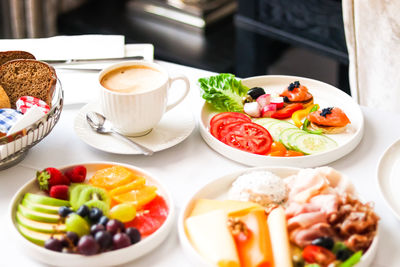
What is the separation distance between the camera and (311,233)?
952 millimetres

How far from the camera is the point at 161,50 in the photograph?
10.2 feet

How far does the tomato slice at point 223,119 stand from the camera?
1.35m

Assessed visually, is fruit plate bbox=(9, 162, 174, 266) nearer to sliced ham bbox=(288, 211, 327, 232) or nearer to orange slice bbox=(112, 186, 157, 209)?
orange slice bbox=(112, 186, 157, 209)

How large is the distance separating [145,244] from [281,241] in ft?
0.77

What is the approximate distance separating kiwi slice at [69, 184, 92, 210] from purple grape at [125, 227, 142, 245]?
13cm

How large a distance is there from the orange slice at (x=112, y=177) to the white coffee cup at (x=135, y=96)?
16 centimetres

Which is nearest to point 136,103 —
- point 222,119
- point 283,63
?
point 222,119

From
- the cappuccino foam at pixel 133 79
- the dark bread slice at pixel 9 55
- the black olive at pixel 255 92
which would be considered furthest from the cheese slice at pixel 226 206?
the dark bread slice at pixel 9 55

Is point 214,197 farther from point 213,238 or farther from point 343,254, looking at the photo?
point 343,254

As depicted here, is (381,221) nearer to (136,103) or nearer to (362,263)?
(362,263)

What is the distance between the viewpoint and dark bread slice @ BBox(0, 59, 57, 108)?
4.42ft

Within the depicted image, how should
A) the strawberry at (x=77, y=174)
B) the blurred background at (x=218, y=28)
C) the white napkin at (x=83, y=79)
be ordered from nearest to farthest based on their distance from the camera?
the strawberry at (x=77, y=174) → the white napkin at (x=83, y=79) → the blurred background at (x=218, y=28)

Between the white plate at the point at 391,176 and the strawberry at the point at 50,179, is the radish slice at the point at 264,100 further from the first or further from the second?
the strawberry at the point at 50,179

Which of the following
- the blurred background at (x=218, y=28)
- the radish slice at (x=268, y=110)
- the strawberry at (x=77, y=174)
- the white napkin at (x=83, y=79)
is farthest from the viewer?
the blurred background at (x=218, y=28)
